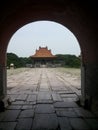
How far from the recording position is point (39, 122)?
279 inches

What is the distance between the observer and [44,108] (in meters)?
9.04

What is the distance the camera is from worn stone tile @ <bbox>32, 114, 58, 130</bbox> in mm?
6604

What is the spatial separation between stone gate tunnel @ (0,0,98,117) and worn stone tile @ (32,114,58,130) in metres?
1.26

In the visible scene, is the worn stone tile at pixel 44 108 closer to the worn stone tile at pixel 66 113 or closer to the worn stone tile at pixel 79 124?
the worn stone tile at pixel 66 113

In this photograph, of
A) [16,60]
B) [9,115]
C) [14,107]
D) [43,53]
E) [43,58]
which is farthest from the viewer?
[43,53]

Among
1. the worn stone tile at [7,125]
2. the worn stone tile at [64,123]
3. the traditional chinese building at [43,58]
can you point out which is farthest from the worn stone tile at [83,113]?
the traditional chinese building at [43,58]

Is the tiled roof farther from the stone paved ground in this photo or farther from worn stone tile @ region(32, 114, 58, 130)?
worn stone tile @ region(32, 114, 58, 130)

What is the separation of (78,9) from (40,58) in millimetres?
92195

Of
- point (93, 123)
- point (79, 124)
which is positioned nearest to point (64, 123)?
point (79, 124)

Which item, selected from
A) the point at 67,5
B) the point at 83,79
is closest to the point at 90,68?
the point at 83,79

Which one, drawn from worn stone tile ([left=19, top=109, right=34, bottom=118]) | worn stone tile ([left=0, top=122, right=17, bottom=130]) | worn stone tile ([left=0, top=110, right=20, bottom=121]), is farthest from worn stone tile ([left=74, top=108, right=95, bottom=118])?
worn stone tile ([left=0, top=122, right=17, bottom=130])

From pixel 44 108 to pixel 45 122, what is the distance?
6.31 ft

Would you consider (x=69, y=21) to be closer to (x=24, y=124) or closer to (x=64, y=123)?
(x=64, y=123)

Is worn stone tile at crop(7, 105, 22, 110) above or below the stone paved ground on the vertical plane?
below
